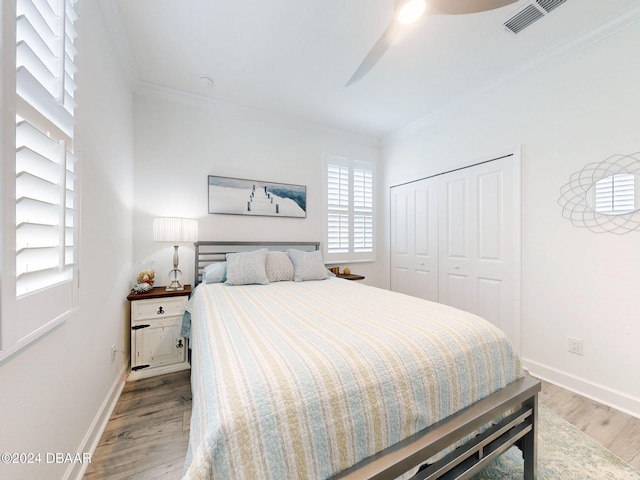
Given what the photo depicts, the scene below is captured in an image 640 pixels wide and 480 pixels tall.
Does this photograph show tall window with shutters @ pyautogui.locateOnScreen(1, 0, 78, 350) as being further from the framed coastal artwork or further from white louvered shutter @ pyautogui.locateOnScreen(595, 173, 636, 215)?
white louvered shutter @ pyautogui.locateOnScreen(595, 173, 636, 215)

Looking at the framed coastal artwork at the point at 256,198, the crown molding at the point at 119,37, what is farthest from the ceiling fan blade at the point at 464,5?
the framed coastal artwork at the point at 256,198

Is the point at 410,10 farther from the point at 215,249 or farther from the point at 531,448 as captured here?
the point at 215,249

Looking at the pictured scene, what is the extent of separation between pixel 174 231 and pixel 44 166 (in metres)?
1.60

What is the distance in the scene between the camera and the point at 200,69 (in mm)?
2498

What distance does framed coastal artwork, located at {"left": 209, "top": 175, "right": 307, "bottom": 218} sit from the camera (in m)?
3.08

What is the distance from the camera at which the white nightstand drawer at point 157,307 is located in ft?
7.45

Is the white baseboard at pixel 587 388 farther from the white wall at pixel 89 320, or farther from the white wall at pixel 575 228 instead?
the white wall at pixel 89 320

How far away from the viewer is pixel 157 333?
234cm

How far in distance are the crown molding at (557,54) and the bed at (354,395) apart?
96.3 inches

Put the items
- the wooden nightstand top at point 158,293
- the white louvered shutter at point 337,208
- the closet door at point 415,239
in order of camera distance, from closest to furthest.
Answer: the wooden nightstand top at point 158,293 < the closet door at point 415,239 < the white louvered shutter at point 337,208

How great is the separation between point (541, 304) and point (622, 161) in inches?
49.9

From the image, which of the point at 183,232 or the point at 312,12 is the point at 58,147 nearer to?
the point at 183,232

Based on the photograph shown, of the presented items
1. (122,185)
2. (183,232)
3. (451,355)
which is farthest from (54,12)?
(451,355)

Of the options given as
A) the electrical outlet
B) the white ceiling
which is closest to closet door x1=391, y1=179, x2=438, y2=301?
the white ceiling
